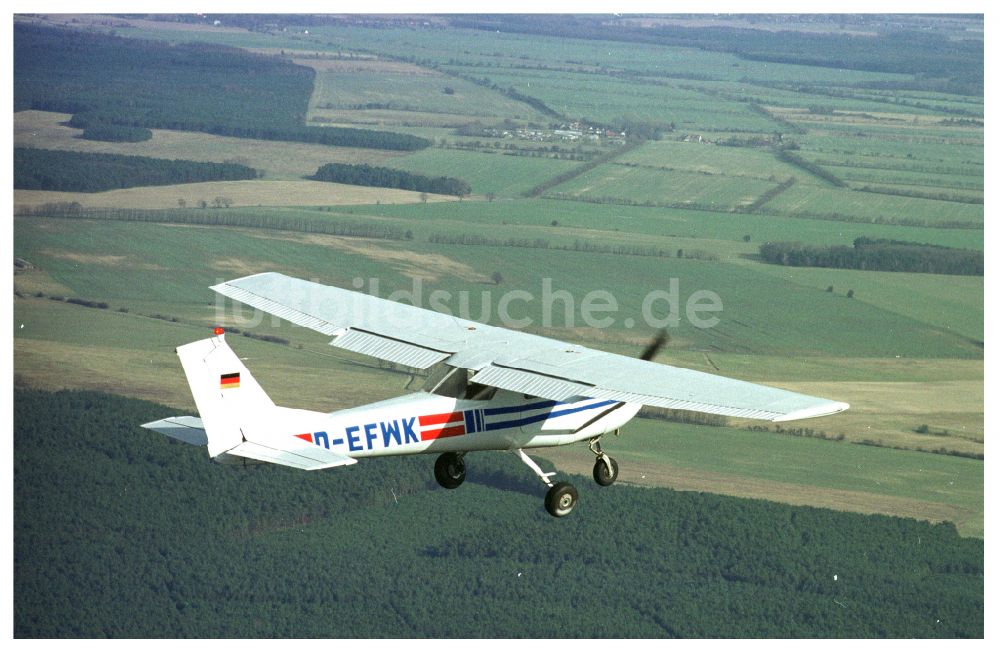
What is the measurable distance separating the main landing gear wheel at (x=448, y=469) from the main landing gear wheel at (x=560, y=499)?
211 centimetres

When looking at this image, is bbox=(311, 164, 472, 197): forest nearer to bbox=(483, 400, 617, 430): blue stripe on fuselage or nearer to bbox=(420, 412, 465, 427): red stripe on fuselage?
bbox=(483, 400, 617, 430): blue stripe on fuselage

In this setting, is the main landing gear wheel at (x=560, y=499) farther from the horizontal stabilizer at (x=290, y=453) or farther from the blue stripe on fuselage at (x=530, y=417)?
the horizontal stabilizer at (x=290, y=453)

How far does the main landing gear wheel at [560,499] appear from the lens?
31016mm

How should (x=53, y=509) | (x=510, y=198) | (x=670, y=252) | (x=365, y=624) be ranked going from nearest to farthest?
(x=365, y=624), (x=53, y=509), (x=670, y=252), (x=510, y=198)

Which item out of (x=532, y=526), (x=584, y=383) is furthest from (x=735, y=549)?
(x=584, y=383)

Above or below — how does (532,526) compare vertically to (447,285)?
below

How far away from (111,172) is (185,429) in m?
167

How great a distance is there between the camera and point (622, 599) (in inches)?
4345

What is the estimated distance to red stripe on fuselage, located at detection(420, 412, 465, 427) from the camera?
98.9ft

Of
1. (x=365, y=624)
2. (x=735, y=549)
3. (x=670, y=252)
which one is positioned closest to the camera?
(x=365, y=624)

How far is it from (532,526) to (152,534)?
105 feet

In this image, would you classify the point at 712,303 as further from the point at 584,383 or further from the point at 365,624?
the point at 584,383

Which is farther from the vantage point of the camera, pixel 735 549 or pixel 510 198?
pixel 510 198

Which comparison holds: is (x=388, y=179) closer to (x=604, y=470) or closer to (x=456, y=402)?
(x=604, y=470)
